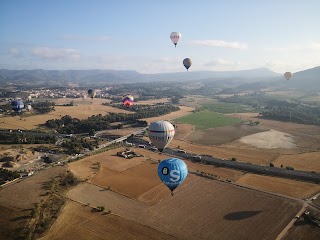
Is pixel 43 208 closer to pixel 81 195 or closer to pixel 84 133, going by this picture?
pixel 81 195

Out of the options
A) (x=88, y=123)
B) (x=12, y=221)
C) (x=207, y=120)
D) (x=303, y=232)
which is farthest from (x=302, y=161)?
(x=88, y=123)

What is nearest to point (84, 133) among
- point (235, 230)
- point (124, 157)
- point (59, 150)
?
point (59, 150)

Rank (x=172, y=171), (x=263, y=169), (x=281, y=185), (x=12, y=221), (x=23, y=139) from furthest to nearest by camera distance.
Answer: (x=23, y=139) < (x=263, y=169) < (x=281, y=185) < (x=12, y=221) < (x=172, y=171)

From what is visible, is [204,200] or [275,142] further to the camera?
[275,142]

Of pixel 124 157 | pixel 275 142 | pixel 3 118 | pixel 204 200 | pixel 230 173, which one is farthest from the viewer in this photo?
pixel 3 118

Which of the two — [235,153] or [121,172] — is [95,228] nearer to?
[121,172]

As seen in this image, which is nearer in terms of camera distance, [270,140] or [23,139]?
[23,139]

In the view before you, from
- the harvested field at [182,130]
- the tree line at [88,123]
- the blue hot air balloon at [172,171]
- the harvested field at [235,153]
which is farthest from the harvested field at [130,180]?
the tree line at [88,123]

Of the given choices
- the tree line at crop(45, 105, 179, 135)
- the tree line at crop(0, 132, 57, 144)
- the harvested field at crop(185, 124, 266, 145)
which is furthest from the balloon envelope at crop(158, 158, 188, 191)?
the tree line at crop(45, 105, 179, 135)
